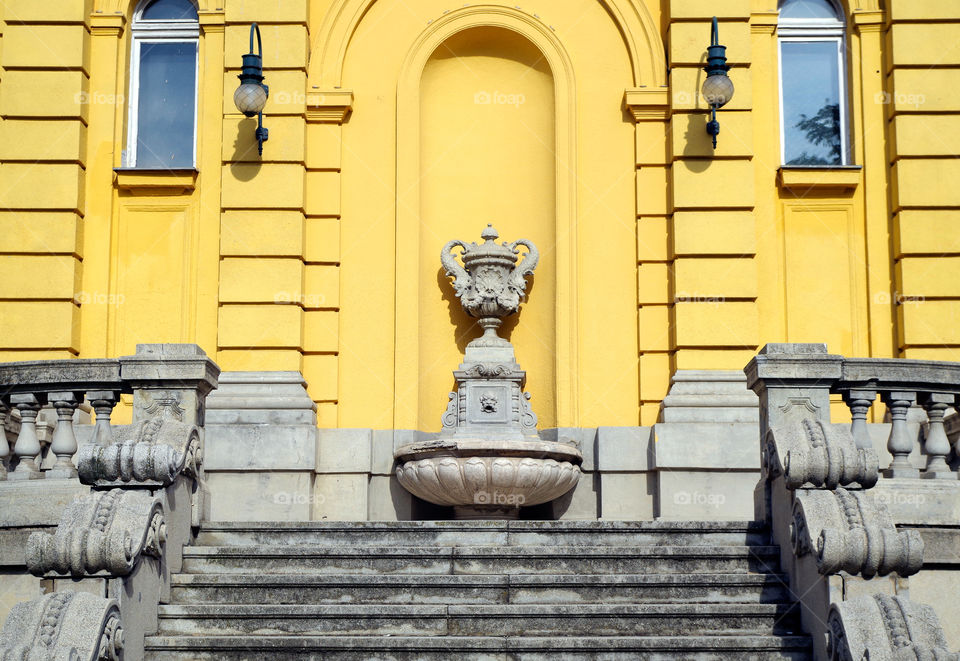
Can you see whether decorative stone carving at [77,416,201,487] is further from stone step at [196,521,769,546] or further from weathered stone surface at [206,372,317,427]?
weathered stone surface at [206,372,317,427]

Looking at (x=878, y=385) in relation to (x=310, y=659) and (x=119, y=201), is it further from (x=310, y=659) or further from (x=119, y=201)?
(x=119, y=201)

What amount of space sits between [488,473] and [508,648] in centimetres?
356

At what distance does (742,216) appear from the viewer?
12.2m

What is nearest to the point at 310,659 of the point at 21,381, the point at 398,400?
the point at 21,381

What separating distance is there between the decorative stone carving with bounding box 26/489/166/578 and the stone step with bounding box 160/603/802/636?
699mm

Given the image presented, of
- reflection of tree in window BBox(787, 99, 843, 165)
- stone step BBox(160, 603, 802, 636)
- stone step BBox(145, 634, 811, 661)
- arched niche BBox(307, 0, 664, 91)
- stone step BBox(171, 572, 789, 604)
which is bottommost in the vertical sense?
stone step BBox(145, 634, 811, 661)

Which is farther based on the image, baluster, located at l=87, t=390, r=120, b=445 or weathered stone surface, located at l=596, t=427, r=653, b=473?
weathered stone surface, located at l=596, t=427, r=653, b=473

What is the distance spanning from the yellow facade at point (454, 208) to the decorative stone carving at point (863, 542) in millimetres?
4276

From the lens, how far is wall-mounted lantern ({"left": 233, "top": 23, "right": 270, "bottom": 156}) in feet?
39.2

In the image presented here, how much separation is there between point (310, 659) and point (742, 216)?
6.28 m

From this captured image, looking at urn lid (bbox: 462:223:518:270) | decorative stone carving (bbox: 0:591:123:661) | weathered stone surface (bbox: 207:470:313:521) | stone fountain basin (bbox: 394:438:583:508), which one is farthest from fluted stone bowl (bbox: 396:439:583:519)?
decorative stone carving (bbox: 0:591:123:661)

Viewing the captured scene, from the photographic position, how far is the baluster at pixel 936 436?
29.7 ft

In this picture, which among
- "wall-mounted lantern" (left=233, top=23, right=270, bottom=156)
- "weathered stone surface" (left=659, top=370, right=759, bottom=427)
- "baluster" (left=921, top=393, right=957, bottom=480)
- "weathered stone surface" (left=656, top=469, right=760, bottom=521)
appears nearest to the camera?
"baluster" (left=921, top=393, right=957, bottom=480)

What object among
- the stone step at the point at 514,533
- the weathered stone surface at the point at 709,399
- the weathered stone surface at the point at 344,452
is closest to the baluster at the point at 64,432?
the stone step at the point at 514,533
